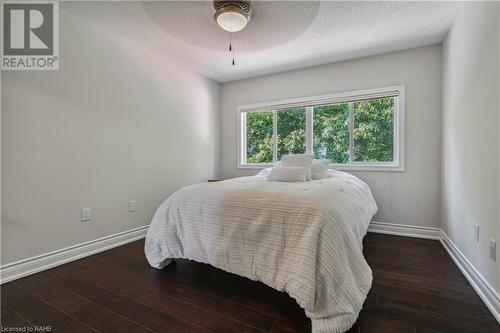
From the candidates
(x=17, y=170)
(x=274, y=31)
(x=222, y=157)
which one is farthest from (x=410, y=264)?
(x=17, y=170)

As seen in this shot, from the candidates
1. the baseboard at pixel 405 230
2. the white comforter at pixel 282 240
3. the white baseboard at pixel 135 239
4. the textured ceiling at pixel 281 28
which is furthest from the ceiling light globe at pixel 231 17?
the baseboard at pixel 405 230

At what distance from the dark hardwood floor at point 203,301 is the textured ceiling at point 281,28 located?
2.28 m

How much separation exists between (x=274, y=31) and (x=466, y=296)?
8.92ft

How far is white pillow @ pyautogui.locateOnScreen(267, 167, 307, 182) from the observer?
99.8 inches

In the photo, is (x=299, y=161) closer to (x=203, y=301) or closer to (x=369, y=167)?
(x=369, y=167)

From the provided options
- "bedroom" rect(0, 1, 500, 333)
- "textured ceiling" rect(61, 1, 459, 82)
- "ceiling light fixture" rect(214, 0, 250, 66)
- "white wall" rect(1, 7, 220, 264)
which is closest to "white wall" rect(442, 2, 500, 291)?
"bedroom" rect(0, 1, 500, 333)

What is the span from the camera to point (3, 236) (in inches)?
74.2

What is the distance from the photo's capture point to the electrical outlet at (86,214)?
2396 millimetres

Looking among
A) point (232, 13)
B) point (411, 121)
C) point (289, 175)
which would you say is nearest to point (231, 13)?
point (232, 13)

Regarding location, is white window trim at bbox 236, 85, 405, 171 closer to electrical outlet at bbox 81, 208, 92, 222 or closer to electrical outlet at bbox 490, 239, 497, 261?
electrical outlet at bbox 490, 239, 497, 261

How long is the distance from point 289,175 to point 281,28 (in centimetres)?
150

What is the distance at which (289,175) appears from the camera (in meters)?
2.56

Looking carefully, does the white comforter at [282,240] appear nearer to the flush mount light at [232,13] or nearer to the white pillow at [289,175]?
the white pillow at [289,175]

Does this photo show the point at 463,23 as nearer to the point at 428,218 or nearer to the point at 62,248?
the point at 428,218
